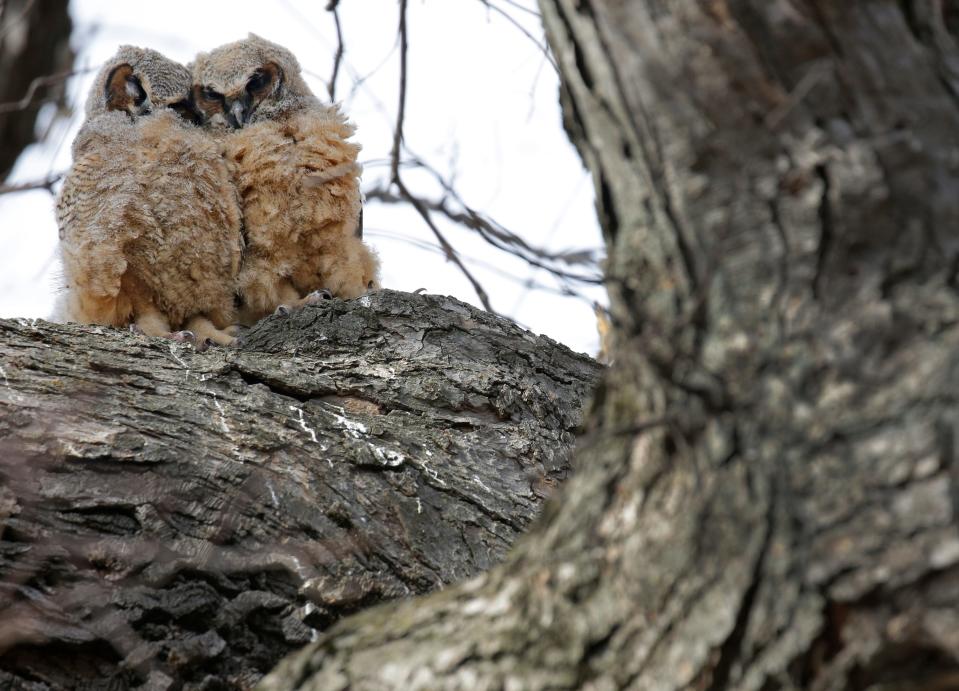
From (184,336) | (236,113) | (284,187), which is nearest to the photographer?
(184,336)

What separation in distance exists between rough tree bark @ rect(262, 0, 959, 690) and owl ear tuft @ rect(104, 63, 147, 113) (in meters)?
4.34

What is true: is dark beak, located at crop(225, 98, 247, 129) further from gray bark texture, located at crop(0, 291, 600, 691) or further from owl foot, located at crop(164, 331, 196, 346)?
gray bark texture, located at crop(0, 291, 600, 691)

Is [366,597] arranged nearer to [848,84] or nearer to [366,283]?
[848,84]

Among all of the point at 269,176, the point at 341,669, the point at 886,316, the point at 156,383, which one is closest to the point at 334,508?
the point at 156,383

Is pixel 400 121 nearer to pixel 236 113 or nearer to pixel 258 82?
pixel 236 113

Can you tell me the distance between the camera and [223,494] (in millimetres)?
3258

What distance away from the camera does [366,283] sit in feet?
18.6

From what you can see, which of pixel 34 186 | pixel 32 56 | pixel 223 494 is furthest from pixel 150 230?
pixel 223 494

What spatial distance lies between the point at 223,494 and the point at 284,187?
244cm

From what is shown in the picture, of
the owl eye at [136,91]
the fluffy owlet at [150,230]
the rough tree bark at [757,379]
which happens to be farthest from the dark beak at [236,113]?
the rough tree bark at [757,379]

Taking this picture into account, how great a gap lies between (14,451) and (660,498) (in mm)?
2178

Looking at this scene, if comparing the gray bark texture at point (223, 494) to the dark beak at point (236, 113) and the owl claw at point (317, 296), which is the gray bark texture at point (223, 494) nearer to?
the owl claw at point (317, 296)

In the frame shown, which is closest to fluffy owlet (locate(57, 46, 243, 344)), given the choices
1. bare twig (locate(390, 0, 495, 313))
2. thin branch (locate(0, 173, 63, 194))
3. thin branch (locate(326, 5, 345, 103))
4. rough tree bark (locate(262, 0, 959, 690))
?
thin branch (locate(0, 173, 63, 194))

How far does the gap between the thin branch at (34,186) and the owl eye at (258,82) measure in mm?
1070
